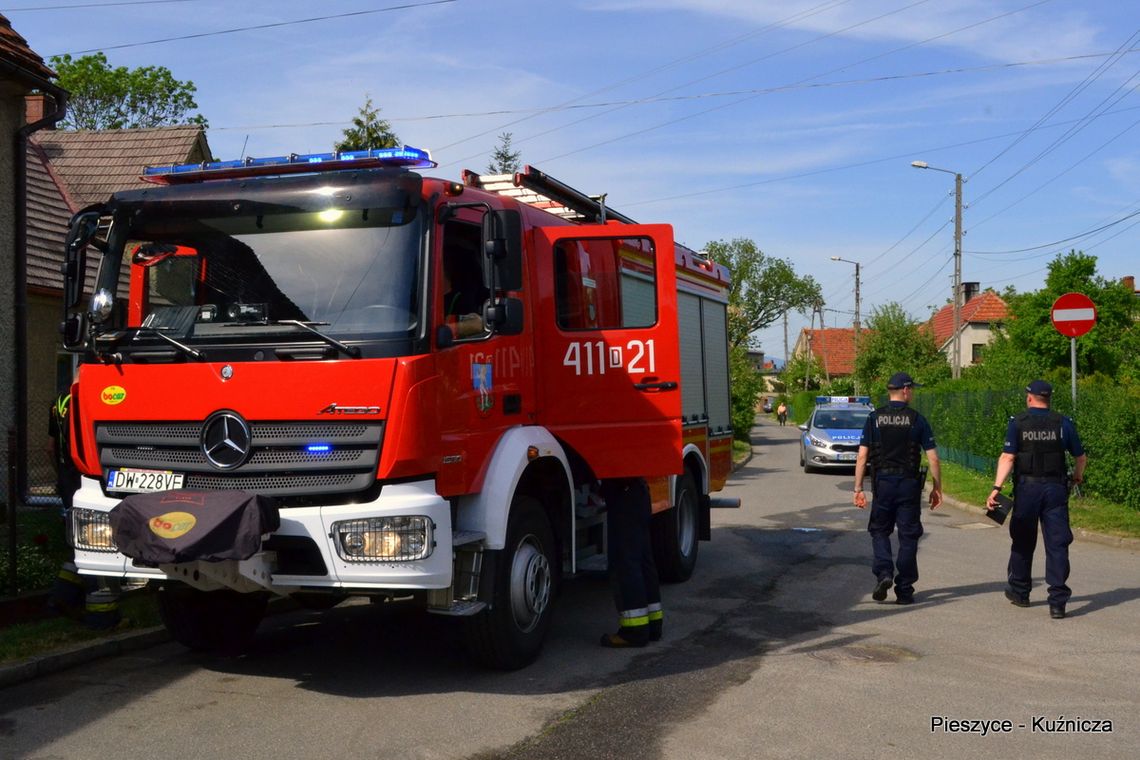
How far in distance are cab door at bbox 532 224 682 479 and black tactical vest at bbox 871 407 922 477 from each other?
98.2 inches

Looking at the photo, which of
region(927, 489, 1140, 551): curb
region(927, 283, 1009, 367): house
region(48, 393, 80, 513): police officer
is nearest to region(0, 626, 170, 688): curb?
region(48, 393, 80, 513): police officer

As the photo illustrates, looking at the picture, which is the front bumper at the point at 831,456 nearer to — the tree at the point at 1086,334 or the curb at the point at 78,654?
the tree at the point at 1086,334

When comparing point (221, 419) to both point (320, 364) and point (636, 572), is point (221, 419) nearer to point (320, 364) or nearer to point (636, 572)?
point (320, 364)

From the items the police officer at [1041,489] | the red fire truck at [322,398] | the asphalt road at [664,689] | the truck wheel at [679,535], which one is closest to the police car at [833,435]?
the truck wheel at [679,535]

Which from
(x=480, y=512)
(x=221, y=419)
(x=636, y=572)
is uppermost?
(x=221, y=419)

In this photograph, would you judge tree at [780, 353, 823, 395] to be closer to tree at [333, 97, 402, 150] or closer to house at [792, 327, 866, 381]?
house at [792, 327, 866, 381]

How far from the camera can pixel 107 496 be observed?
21.3ft

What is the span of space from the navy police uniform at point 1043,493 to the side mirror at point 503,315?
4469mm

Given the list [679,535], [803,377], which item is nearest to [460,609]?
[679,535]

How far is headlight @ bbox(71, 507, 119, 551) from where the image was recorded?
6.39 metres

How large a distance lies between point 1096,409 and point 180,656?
40.4 ft

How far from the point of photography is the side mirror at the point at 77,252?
672cm

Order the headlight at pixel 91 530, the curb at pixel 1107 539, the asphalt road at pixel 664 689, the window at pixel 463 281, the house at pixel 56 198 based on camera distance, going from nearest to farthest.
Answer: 1. the asphalt road at pixel 664 689
2. the headlight at pixel 91 530
3. the window at pixel 463 281
4. the curb at pixel 1107 539
5. the house at pixel 56 198

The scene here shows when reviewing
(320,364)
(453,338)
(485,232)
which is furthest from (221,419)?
(485,232)
